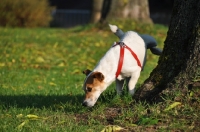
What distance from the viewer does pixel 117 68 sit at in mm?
6836

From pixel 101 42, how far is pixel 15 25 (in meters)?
10.7

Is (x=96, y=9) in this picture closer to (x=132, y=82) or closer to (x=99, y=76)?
(x=132, y=82)

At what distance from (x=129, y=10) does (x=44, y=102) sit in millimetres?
10951

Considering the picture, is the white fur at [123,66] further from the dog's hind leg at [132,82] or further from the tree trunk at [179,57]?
the tree trunk at [179,57]

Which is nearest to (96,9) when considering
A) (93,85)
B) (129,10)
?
(129,10)

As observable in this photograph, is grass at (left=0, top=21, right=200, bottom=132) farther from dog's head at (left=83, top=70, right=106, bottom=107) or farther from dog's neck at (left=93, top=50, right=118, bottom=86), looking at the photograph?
dog's neck at (left=93, top=50, right=118, bottom=86)

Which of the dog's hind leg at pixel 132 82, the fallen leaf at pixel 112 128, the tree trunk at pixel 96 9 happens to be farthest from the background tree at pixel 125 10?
the fallen leaf at pixel 112 128

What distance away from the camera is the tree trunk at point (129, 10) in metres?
18.0

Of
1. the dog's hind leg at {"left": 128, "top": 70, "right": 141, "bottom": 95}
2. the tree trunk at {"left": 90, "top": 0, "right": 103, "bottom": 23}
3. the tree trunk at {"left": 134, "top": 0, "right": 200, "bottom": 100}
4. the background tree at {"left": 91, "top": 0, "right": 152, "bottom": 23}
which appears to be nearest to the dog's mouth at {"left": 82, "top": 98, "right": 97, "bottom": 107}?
the tree trunk at {"left": 134, "top": 0, "right": 200, "bottom": 100}

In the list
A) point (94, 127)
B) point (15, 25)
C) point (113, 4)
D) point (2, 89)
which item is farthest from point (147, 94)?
point (15, 25)

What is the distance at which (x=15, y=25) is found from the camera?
2578cm

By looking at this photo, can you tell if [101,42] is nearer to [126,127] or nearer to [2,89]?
[2,89]

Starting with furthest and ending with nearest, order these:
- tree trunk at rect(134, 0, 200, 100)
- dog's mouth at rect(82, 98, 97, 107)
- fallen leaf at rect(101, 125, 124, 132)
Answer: dog's mouth at rect(82, 98, 97, 107)
tree trunk at rect(134, 0, 200, 100)
fallen leaf at rect(101, 125, 124, 132)

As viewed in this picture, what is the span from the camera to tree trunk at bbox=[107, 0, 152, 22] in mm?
18047
